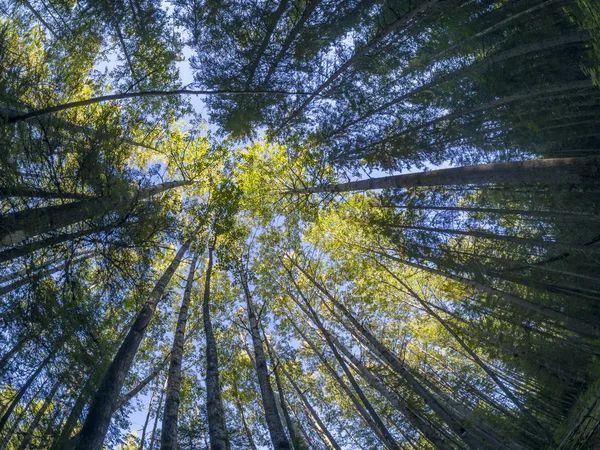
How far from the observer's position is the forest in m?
4.22

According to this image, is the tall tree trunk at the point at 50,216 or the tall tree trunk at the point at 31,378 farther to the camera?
the tall tree trunk at the point at 31,378

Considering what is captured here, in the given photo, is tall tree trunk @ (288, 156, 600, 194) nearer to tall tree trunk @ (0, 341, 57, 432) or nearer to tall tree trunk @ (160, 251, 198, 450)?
tall tree trunk @ (160, 251, 198, 450)

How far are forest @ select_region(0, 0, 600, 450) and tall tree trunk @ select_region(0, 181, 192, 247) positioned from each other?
1.0 inches

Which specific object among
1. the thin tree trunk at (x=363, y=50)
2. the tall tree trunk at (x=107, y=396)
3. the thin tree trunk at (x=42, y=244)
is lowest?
the tall tree trunk at (x=107, y=396)

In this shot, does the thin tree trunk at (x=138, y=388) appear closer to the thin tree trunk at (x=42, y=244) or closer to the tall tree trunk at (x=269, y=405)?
the tall tree trunk at (x=269, y=405)

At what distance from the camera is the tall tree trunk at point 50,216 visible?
355cm

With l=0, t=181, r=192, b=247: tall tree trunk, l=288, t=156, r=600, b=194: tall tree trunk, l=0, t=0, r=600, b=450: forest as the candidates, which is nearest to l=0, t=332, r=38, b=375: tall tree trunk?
l=0, t=0, r=600, b=450: forest

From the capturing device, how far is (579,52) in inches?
251

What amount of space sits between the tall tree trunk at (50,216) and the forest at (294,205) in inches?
1.0

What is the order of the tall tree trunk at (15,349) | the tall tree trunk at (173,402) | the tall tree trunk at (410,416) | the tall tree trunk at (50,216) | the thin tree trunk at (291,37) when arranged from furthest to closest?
the thin tree trunk at (291,37) → the tall tree trunk at (410,416) → the tall tree trunk at (173,402) → the tall tree trunk at (15,349) → the tall tree trunk at (50,216)

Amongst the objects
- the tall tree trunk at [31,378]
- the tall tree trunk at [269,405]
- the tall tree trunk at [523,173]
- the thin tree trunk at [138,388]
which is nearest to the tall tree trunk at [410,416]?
the tall tree trunk at [269,405]

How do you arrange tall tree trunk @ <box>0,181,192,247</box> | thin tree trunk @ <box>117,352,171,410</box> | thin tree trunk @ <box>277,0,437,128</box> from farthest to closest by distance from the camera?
thin tree trunk @ <box>117,352,171,410</box> → thin tree trunk @ <box>277,0,437,128</box> → tall tree trunk @ <box>0,181,192,247</box>

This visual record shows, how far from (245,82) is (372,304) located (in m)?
7.99

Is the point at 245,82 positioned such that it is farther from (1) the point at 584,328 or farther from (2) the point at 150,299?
(1) the point at 584,328
